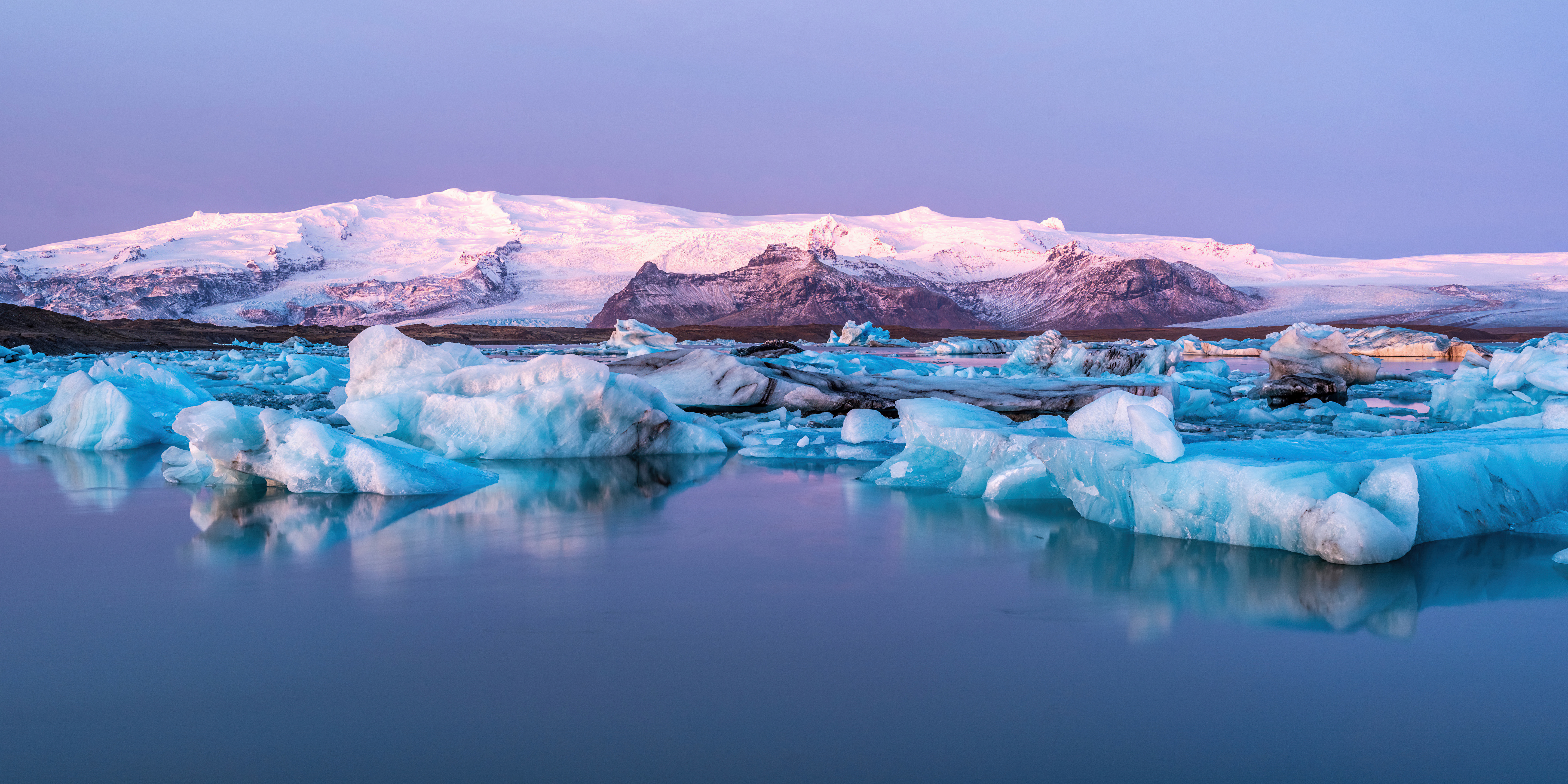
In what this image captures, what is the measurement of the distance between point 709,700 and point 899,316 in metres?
74.8

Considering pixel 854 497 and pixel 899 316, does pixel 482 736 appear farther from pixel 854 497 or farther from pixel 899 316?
pixel 899 316

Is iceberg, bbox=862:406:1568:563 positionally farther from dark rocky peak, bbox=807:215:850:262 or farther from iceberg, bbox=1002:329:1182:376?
dark rocky peak, bbox=807:215:850:262

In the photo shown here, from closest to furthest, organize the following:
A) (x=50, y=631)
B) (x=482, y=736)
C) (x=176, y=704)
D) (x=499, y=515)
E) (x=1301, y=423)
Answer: (x=482, y=736) < (x=176, y=704) < (x=50, y=631) < (x=499, y=515) < (x=1301, y=423)

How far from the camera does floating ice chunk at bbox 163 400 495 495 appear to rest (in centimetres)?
449

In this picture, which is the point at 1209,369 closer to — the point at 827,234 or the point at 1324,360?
the point at 1324,360

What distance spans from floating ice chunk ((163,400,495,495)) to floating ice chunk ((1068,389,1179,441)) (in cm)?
283

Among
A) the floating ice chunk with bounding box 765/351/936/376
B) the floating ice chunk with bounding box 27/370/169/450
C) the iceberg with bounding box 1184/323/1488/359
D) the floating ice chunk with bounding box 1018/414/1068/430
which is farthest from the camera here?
the iceberg with bounding box 1184/323/1488/359

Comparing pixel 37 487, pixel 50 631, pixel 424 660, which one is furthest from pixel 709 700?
pixel 37 487

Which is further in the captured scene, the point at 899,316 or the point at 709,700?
the point at 899,316

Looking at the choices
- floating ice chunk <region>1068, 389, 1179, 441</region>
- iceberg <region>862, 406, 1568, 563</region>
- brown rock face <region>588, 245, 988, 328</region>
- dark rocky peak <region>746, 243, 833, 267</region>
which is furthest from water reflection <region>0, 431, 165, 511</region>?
dark rocky peak <region>746, 243, 833, 267</region>

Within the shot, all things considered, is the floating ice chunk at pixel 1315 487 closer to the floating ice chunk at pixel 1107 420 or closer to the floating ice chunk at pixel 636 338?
the floating ice chunk at pixel 1107 420

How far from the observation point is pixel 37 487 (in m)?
4.92

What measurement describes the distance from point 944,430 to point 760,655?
9.22 ft

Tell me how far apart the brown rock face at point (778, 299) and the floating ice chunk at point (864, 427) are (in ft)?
212
